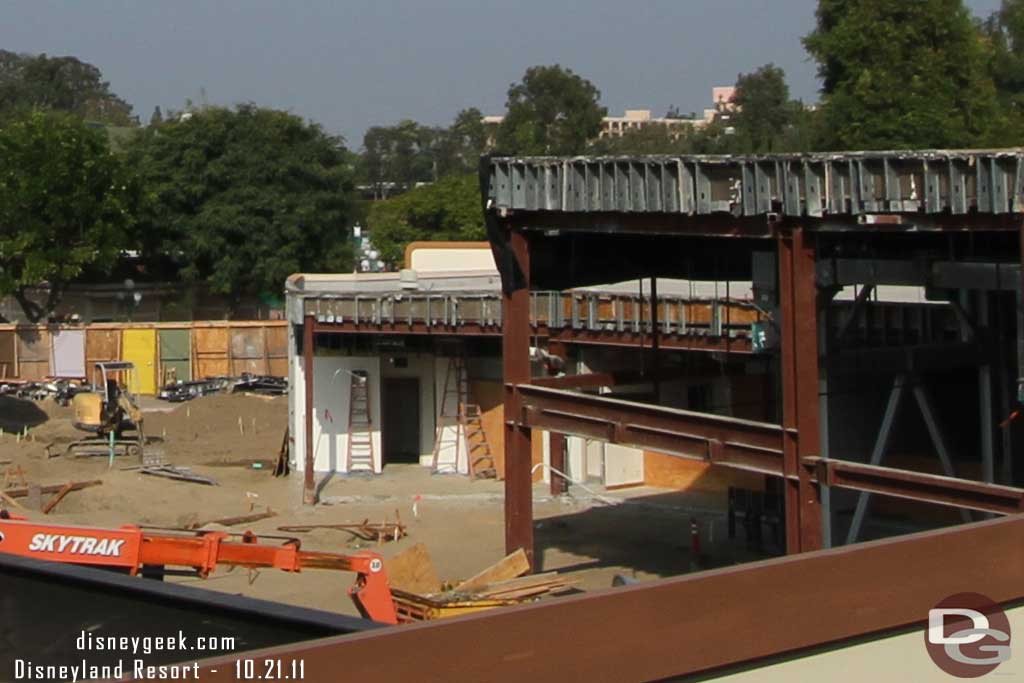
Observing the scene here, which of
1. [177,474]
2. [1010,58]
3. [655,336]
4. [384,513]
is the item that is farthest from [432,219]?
[655,336]

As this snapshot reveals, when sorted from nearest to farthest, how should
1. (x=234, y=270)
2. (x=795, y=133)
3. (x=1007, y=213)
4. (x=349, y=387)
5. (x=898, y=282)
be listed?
(x=1007, y=213), (x=898, y=282), (x=349, y=387), (x=234, y=270), (x=795, y=133)

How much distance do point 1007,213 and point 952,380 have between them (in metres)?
12.8

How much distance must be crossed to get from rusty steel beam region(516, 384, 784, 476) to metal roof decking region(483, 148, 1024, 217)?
3.02 m

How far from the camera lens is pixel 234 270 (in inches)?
2522

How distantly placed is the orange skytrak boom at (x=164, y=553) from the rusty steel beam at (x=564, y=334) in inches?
539

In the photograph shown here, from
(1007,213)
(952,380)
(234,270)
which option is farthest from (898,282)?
(234,270)

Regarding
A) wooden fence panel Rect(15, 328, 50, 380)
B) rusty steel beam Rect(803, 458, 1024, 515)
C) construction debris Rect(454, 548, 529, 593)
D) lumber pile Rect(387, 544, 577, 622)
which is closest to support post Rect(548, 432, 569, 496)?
lumber pile Rect(387, 544, 577, 622)

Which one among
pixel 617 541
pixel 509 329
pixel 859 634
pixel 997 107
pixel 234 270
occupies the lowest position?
pixel 617 541

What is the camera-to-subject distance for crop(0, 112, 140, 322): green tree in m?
58.9

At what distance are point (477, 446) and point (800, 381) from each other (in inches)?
731

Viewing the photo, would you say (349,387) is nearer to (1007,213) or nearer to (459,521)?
(459,521)

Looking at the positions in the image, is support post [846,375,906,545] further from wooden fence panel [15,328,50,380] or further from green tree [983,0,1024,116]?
green tree [983,0,1024,116]

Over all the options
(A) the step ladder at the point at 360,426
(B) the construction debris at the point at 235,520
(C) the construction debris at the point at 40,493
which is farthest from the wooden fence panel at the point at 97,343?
(B) the construction debris at the point at 235,520

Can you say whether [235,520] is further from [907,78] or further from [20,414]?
[907,78]
